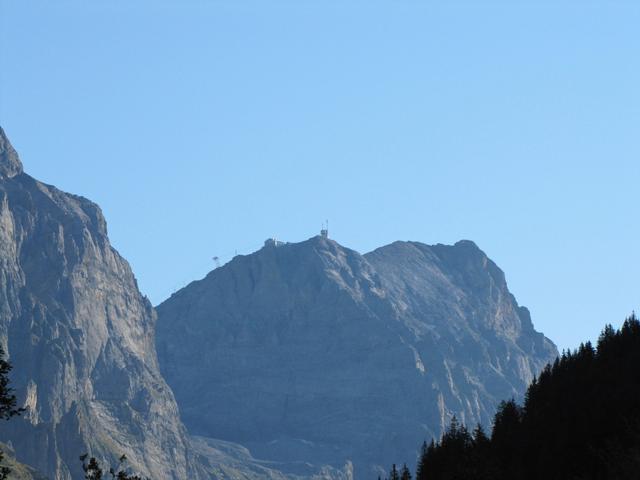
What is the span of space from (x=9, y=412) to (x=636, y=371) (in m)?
102

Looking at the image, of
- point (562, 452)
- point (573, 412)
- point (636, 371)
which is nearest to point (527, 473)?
point (562, 452)

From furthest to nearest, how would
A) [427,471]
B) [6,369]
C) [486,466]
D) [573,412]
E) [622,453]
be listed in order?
1. [427,471]
2. [573,412]
3. [486,466]
4. [622,453]
5. [6,369]

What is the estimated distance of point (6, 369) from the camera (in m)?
102

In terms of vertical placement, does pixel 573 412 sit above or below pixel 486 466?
above

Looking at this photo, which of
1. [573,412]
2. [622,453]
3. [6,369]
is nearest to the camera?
[6,369]

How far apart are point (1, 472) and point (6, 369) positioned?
8.70 meters

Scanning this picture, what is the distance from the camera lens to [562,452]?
16700cm

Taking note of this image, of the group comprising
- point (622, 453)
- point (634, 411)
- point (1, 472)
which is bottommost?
point (1, 472)

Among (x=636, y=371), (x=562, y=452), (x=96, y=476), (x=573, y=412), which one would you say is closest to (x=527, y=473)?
(x=562, y=452)

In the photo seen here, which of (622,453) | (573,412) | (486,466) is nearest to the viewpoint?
(622,453)

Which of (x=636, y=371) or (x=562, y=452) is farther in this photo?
(x=636, y=371)

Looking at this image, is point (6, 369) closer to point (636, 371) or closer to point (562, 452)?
point (562, 452)

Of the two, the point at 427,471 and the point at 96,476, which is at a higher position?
the point at 427,471

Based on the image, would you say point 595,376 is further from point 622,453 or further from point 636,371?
point 622,453
